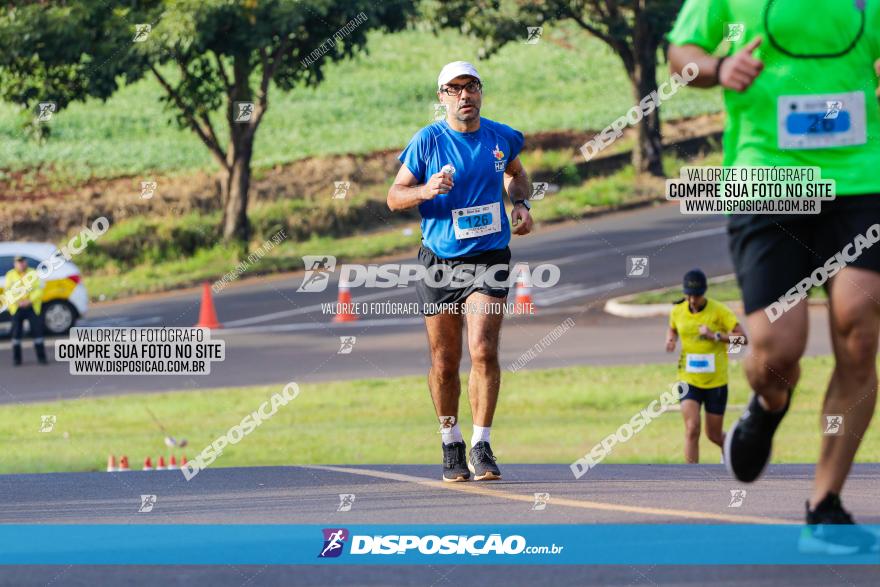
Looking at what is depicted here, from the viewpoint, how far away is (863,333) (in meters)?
5.29

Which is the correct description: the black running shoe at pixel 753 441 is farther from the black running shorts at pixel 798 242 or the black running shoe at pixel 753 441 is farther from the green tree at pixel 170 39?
the green tree at pixel 170 39

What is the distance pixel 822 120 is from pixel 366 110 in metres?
47.7

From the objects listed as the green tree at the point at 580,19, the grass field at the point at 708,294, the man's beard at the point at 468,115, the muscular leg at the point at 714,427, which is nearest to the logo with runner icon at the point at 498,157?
the man's beard at the point at 468,115

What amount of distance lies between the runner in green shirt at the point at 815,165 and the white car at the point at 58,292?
2174 cm

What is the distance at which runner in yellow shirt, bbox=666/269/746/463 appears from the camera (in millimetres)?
13422

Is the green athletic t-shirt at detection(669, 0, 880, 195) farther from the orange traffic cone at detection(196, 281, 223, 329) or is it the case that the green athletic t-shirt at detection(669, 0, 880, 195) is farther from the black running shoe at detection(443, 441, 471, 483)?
the orange traffic cone at detection(196, 281, 223, 329)

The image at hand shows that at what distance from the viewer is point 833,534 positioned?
5141 millimetres

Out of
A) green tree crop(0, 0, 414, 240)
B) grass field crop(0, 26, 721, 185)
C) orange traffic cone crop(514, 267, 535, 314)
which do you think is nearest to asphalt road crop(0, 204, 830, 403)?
orange traffic cone crop(514, 267, 535, 314)

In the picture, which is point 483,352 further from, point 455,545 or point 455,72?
point 455,545

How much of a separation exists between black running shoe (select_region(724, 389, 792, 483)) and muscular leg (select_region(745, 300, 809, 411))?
0.07m

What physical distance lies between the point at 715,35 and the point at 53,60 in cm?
2712

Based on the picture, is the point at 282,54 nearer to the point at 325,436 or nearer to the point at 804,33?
the point at 325,436

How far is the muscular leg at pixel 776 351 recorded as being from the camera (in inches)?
208

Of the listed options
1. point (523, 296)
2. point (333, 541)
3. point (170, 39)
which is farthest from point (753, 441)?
point (170, 39)
